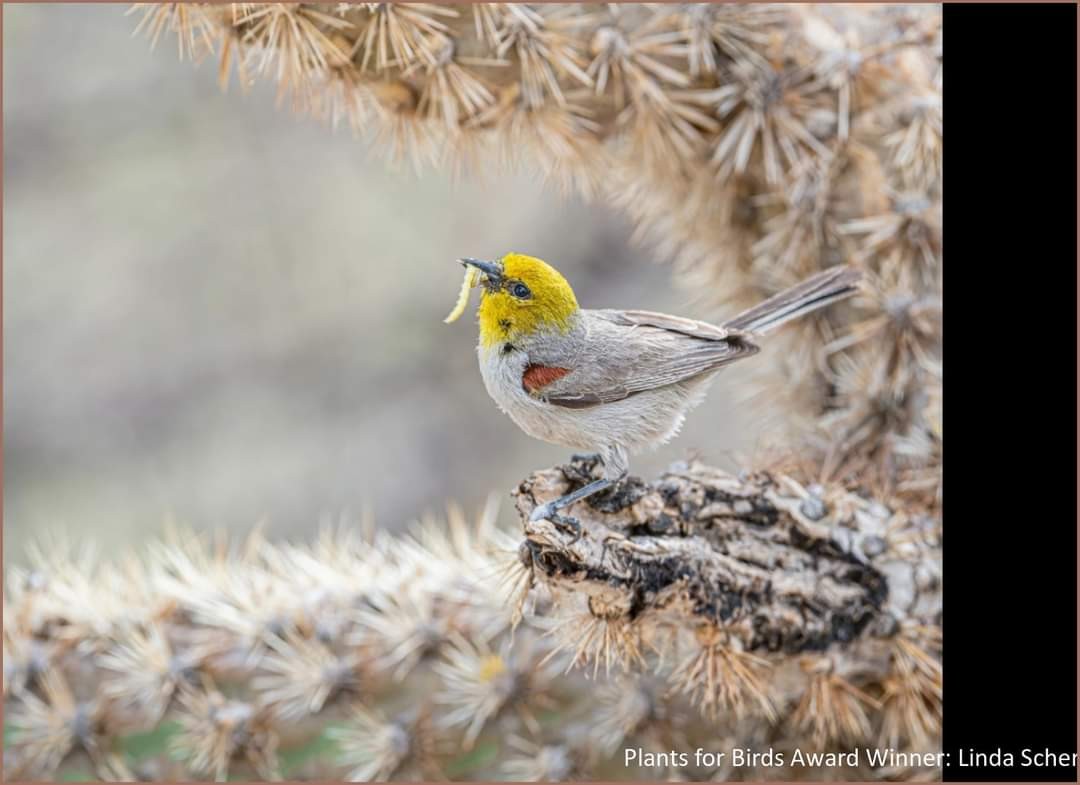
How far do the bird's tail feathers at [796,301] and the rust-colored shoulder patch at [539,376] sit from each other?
407 mm

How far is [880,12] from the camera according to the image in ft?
10.2

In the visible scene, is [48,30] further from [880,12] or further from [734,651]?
[734,651]

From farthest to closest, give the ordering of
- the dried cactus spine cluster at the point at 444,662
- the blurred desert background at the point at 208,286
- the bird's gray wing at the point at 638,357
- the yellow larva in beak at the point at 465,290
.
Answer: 1. the blurred desert background at the point at 208,286
2. the dried cactus spine cluster at the point at 444,662
3. the bird's gray wing at the point at 638,357
4. the yellow larva in beak at the point at 465,290

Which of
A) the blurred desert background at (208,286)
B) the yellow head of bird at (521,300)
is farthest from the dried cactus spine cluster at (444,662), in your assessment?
the blurred desert background at (208,286)

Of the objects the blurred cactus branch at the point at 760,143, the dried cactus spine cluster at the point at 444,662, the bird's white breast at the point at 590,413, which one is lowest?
the dried cactus spine cluster at the point at 444,662

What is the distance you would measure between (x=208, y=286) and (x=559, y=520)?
488 cm

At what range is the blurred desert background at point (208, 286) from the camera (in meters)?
6.22

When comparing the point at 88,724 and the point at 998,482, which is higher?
the point at 998,482

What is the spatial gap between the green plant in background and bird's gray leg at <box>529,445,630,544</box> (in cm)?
36

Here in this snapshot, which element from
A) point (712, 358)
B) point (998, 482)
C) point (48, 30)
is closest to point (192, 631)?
point (712, 358)

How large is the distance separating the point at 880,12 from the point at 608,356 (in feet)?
5.78

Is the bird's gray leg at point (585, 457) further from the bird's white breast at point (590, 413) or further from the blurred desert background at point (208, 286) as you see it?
the blurred desert background at point (208, 286)

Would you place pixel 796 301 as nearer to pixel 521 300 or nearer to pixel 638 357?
pixel 638 357

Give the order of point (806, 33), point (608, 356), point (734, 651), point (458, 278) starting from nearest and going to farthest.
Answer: point (608, 356)
point (734, 651)
point (806, 33)
point (458, 278)
